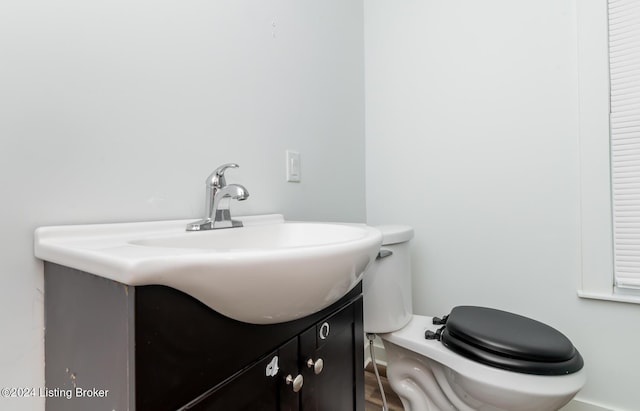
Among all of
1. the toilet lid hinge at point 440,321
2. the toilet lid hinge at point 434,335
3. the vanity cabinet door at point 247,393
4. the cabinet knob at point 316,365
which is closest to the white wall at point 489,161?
the toilet lid hinge at point 440,321

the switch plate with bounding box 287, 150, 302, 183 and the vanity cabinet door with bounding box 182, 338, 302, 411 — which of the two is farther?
the switch plate with bounding box 287, 150, 302, 183

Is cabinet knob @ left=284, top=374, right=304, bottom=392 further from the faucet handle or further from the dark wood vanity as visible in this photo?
the faucet handle

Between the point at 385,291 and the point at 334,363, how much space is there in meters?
0.44

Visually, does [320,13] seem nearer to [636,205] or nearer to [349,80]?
[349,80]

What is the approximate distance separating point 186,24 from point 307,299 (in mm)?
711

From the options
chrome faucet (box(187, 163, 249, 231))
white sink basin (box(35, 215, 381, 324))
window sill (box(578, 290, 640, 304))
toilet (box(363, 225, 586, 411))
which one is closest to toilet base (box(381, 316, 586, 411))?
toilet (box(363, 225, 586, 411))

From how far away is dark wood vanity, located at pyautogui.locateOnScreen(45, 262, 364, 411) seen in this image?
0.32 metres

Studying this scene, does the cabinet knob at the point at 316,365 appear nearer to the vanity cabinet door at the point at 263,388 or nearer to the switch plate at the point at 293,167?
the vanity cabinet door at the point at 263,388

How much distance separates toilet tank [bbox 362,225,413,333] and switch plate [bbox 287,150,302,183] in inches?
14.5

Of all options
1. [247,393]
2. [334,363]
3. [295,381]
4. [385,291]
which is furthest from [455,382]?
[247,393]

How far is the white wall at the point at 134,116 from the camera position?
1.54ft

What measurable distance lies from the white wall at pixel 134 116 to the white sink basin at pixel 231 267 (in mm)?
76

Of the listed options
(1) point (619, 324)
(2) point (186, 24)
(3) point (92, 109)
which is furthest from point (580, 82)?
(3) point (92, 109)

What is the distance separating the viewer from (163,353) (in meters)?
0.34
